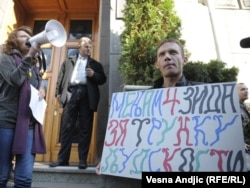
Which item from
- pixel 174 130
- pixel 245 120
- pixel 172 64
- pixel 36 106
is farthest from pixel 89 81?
pixel 174 130

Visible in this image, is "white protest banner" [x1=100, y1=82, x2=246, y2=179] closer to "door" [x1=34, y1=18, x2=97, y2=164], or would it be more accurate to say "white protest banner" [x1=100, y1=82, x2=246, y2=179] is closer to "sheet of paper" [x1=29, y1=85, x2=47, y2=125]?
"sheet of paper" [x1=29, y1=85, x2=47, y2=125]

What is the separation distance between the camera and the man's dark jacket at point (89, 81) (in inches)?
156

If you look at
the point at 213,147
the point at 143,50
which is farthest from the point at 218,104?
the point at 143,50

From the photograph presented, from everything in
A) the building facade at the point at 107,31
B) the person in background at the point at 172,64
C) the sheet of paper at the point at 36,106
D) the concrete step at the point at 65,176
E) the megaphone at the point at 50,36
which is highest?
the building facade at the point at 107,31

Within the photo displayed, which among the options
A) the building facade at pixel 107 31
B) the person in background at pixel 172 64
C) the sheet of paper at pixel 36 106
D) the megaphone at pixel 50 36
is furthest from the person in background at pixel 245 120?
the megaphone at pixel 50 36

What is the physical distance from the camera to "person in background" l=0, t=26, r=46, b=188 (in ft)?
6.45

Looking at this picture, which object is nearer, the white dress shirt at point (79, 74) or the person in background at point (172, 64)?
the person in background at point (172, 64)

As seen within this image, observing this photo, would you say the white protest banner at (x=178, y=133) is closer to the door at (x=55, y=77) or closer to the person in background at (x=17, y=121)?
the person in background at (x=17, y=121)

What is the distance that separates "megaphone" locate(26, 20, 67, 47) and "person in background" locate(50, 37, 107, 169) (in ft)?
5.58

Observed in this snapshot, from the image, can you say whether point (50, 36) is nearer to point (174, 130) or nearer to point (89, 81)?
point (174, 130)

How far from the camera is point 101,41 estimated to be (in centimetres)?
473

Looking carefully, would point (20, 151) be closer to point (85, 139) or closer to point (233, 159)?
point (233, 159)

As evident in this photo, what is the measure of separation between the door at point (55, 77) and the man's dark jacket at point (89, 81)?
97 centimetres

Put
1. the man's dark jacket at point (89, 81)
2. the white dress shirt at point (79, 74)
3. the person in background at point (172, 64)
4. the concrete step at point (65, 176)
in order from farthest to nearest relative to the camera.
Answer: the white dress shirt at point (79, 74) → the man's dark jacket at point (89, 81) → the concrete step at point (65, 176) → the person in background at point (172, 64)
